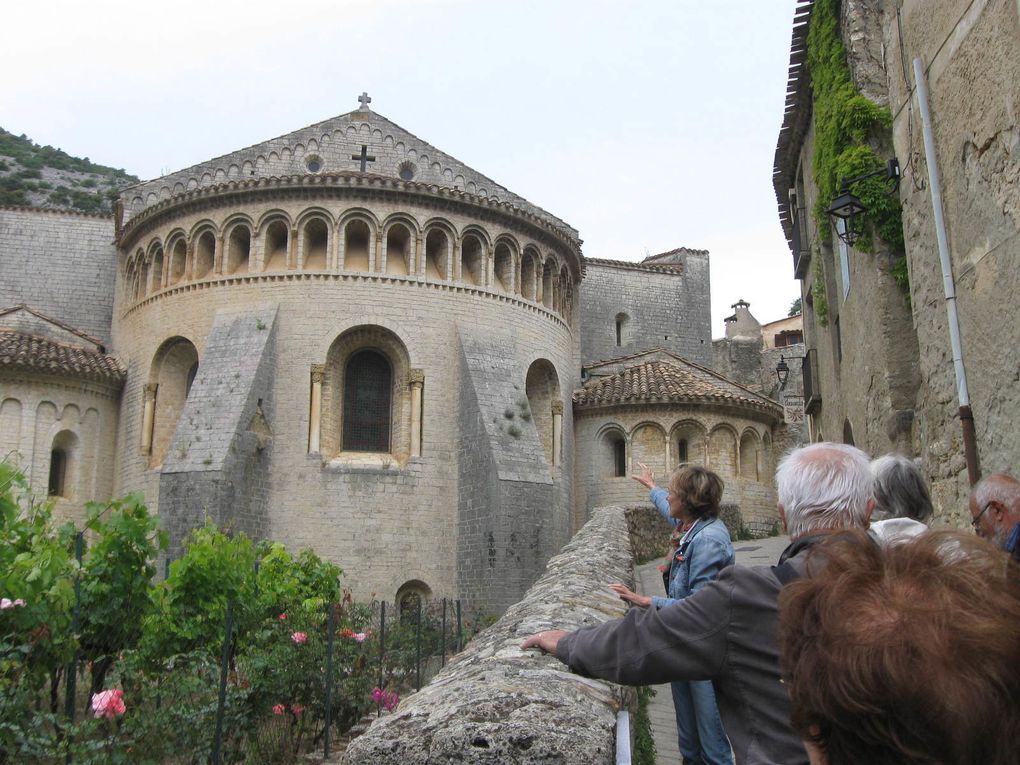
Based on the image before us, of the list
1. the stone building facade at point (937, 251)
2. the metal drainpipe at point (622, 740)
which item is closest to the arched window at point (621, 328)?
the stone building facade at point (937, 251)

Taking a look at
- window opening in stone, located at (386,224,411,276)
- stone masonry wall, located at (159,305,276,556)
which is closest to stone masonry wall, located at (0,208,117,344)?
stone masonry wall, located at (159,305,276,556)

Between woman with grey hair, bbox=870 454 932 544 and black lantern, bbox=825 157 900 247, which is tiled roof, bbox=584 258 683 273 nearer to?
black lantern, bbox=825 157 900 247

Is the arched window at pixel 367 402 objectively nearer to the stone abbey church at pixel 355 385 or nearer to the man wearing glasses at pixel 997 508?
the stone abbey church at pixel 355 385

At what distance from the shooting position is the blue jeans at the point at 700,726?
A: 4.31 metres

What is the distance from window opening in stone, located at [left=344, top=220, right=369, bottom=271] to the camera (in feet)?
62.6

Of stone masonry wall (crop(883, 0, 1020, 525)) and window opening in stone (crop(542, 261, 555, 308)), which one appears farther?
window opening in stone (crop(542, 261, 555, 308))

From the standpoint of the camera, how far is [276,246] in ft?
64.1

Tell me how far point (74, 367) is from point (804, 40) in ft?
52.3

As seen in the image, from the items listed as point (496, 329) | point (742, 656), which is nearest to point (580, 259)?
point (496, 329)

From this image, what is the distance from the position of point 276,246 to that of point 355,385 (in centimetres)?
348

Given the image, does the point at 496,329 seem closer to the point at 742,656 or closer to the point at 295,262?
the point at 295,262

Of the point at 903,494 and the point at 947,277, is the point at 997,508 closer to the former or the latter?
the point at 903,494

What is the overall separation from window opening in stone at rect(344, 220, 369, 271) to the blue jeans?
612 inches

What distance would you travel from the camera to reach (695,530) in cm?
427
